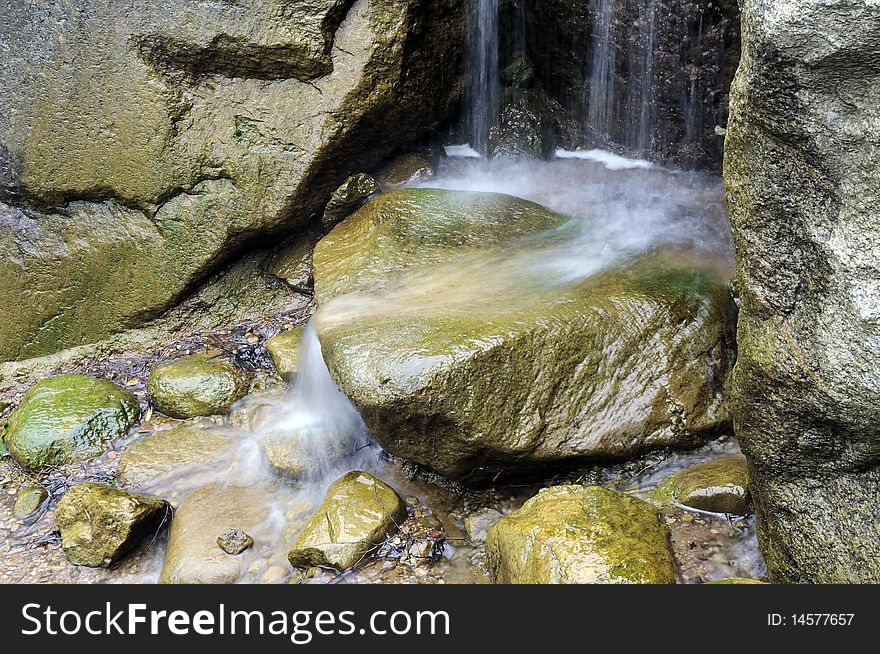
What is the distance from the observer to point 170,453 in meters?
4.43

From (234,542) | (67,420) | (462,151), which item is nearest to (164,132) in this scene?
(67,420)

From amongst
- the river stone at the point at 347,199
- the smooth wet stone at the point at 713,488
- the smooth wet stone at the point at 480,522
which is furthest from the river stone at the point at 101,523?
the smooth wet stone at the point at 713,488

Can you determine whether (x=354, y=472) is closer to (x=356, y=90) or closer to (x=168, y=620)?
(x=168, y=620)

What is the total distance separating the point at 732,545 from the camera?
318 cm

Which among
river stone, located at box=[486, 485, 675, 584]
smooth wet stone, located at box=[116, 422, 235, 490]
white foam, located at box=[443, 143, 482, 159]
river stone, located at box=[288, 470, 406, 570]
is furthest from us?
white foam, located at box=[443, 143, 482, 159]

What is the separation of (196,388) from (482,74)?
3322 mm

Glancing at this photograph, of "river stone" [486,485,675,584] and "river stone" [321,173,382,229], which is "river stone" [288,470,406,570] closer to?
"river stone" [486,485,675,584]

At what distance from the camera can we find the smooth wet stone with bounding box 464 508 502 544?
3.61 metres

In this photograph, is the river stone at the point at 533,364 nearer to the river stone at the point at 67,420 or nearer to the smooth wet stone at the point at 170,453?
the smooth wet stone at the point at 170,453

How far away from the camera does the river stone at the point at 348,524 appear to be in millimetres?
3527

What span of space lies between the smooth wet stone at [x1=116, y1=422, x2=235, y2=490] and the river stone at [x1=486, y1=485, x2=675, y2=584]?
74.7 inches

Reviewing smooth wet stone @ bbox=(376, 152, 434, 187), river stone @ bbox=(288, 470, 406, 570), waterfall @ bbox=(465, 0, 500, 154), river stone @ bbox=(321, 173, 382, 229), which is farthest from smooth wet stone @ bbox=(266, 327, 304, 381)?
waterfall @ bbox=(465, 0, 500, 154)

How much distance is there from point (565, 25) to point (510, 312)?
322cm

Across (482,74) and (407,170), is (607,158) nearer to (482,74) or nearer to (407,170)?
(482,74)
